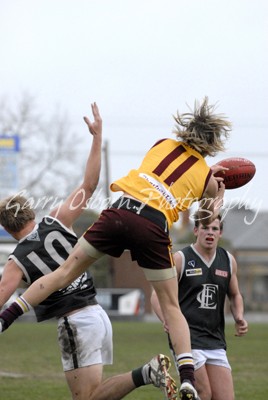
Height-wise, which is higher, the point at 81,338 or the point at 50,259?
the point at 50,259

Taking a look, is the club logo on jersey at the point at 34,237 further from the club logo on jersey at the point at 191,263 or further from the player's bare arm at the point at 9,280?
the club logo on jersey at the point at 191,263

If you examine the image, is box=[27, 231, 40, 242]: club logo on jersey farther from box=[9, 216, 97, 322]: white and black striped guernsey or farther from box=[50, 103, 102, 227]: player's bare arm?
box=[50, 103, 102, 227]: player's bare arm

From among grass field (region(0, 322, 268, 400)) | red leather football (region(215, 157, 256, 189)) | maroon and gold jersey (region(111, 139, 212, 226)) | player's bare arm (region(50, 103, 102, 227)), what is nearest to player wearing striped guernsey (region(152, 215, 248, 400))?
red leather football (region(215, 157, 256, 189))

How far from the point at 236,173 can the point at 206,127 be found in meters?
0.73

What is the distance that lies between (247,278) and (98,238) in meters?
52.9

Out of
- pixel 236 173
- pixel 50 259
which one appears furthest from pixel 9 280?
pixel 236 173

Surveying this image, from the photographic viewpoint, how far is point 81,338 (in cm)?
620

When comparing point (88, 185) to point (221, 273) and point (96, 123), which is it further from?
point (221, 273)

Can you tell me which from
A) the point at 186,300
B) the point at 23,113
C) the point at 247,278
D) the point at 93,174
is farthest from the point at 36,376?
the point at 247,278

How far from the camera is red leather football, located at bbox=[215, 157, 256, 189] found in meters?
6.61

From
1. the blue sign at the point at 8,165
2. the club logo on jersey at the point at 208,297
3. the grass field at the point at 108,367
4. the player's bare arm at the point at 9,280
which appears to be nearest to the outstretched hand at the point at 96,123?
the player's bare arm at the point at 9,280

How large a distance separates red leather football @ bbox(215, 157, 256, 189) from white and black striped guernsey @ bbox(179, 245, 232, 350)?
686mm

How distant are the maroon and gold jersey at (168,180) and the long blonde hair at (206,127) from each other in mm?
119

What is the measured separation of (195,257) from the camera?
6.98 m
